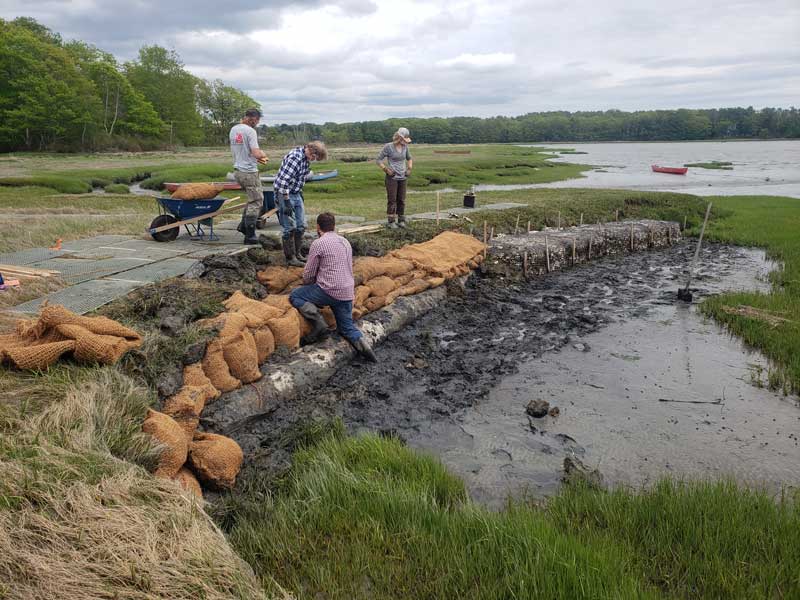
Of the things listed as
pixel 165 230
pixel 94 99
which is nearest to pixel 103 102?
pixel 94 99

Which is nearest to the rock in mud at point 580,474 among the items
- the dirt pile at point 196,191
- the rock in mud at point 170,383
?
the rock in mud at point 170,383

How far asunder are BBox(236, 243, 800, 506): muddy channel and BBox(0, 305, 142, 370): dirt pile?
4.64 feet

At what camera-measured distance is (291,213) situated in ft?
26.4

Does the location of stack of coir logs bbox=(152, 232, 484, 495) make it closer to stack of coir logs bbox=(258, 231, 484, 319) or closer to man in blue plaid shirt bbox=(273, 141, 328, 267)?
stack of coir logs bbox=(258, 231, 484, 319)

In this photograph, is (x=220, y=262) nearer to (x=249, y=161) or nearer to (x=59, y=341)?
(x=249, y=161)

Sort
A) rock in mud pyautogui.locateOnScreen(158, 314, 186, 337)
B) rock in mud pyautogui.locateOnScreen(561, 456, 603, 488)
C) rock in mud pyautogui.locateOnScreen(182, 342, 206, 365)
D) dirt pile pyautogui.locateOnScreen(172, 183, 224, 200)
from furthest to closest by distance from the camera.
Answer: dirt pile pyautogui.locateOnScreen(172, 183, 224, 200), rock in mud pyautogui.locateOnScreen(158, 314, 186, 337), rock in mud pyautogui.locateOnScreen(182, 342, 206, 365), rock in mud pyautogui.locateOnScreen(561, 456, 603, 488)

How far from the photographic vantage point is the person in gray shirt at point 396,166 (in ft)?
35.1

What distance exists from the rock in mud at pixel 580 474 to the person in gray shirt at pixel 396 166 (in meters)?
7.20

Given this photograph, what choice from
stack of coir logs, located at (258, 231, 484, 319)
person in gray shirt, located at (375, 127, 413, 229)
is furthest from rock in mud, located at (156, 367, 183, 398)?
person in gray shirt, located at (375, 127, 413, 229)

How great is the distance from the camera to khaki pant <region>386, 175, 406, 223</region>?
36.2 feet

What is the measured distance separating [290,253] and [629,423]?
5.28 meters

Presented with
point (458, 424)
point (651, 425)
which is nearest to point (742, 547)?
point (651, 425)

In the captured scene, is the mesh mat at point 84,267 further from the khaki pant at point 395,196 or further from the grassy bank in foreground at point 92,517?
the khaki pant at point 395,196

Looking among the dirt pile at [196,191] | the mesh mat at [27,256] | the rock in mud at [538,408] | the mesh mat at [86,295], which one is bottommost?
the rock in mud at [538,408]
